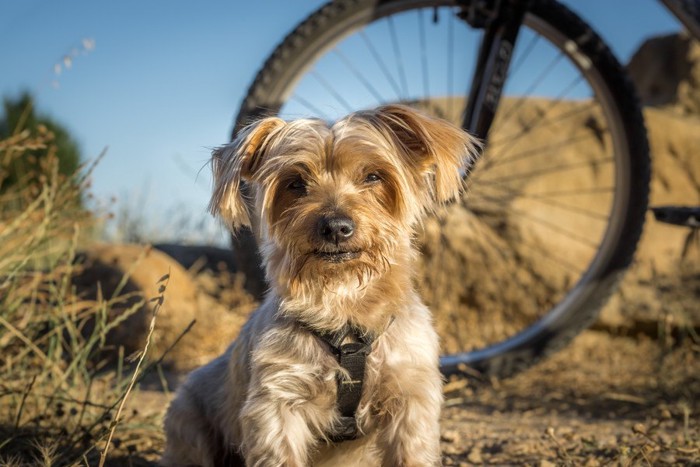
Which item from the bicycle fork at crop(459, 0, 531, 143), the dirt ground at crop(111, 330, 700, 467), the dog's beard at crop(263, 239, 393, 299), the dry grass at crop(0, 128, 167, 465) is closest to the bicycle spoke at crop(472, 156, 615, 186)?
the dirt ground at crop(111, 330, 700, 467)

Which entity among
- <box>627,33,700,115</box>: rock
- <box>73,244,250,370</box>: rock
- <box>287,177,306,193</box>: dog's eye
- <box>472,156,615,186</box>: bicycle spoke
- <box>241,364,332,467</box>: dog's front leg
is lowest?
<box>73,244,250,370</box>: rock

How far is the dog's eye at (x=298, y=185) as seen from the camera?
2912mm

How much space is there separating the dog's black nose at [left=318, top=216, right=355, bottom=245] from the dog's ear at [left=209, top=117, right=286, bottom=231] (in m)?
0.38

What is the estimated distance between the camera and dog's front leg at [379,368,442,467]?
2680 mm

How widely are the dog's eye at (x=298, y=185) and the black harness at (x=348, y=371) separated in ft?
1.71

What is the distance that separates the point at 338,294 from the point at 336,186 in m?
0.39

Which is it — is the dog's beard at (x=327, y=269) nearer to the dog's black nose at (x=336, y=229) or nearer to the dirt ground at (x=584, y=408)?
the dog's black nose at (x=336, y=229)

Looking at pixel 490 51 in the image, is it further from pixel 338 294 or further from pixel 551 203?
pixel 551 203

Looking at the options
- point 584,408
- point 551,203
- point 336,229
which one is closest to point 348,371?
point 336,229

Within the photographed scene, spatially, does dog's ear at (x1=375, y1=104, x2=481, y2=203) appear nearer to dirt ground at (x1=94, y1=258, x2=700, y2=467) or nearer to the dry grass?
dirt ground at (x1=94, y1=258, x2=700, y2=467)

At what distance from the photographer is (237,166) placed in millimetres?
2865

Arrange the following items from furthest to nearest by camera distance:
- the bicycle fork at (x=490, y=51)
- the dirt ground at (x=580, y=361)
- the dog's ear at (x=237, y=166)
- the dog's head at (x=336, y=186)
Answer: the bicycle fork at (x=490, y=51) < the dirt ground at (x=580, y=361) < the dog's ear at (x=237, y=166) < the dog's head at (x=336, y=186)

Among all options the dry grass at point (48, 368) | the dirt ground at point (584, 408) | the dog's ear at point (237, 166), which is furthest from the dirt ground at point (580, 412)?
the dog's ear at point (237, 166)

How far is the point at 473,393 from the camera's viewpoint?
504cm
